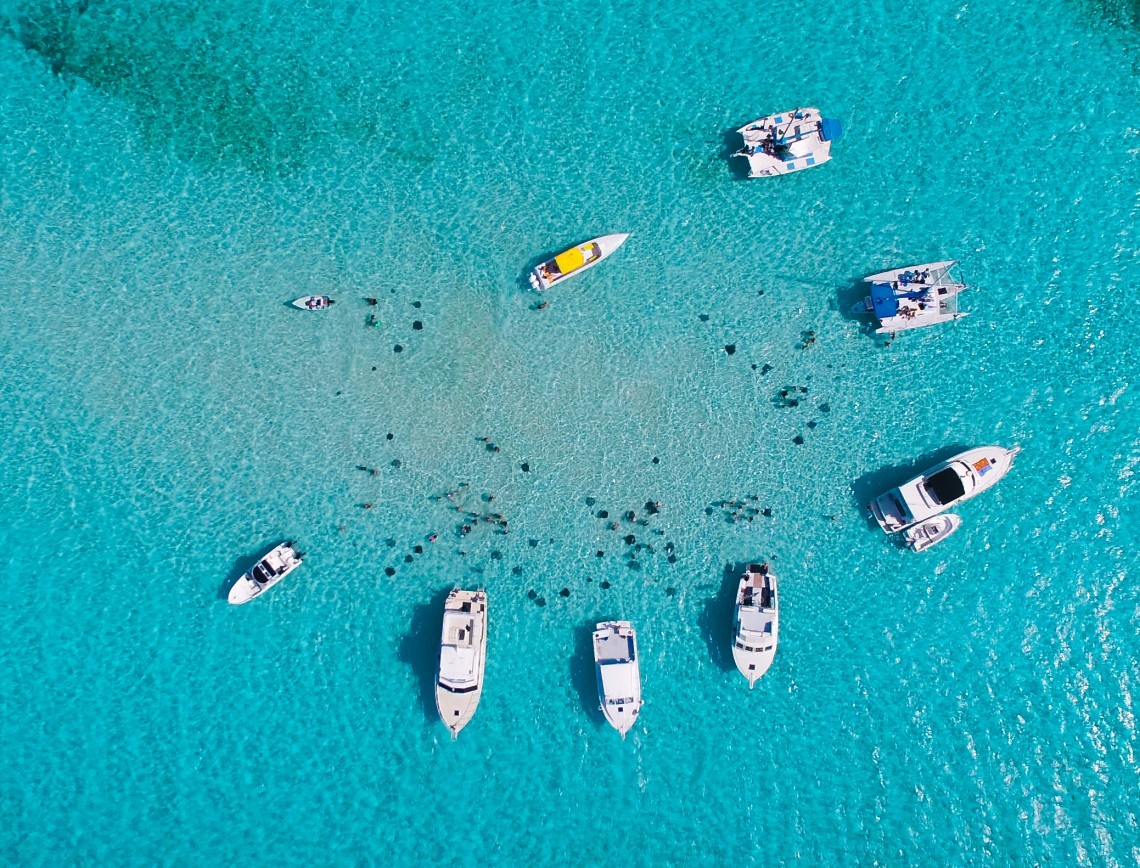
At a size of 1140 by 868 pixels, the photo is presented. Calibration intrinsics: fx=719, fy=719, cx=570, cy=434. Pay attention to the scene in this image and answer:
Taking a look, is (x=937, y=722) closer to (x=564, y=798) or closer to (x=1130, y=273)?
(x=564, y=798)

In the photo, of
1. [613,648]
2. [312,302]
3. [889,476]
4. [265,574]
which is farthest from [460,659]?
[889,476]

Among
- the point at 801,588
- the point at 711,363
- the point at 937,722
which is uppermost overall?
the point at 711,363

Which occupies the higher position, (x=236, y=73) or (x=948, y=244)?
(x=236, y=73)

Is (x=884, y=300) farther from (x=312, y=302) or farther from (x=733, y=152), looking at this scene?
(x=312, y=302)

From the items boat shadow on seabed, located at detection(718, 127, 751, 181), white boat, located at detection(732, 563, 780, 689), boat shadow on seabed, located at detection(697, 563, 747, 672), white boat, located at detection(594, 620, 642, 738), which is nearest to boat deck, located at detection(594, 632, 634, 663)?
white boat, located at detection(594, 620, 642, 738)

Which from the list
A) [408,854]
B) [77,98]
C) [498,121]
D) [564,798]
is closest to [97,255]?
[77,98]

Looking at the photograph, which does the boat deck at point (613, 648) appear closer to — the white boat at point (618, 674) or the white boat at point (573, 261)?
the white boat at point (618, 674)

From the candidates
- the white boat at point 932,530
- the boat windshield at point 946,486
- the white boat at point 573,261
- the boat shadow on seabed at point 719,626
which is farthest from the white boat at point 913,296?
the boat shadow on seabed at point 719,626
